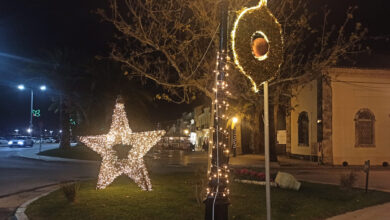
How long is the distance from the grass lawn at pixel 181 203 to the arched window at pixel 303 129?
17212 millimetres

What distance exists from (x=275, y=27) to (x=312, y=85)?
77.3 ft

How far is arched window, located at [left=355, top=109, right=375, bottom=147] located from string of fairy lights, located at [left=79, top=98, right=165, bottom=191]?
64.1 ft

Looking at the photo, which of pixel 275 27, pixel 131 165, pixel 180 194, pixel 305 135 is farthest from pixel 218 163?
pixel 305 135

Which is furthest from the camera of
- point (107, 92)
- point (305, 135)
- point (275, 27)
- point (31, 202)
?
point (107, 92)

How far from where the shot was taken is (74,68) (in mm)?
34188

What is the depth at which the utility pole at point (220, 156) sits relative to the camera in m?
6.26

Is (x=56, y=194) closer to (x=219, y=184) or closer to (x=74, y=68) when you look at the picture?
(x=219, y=184)

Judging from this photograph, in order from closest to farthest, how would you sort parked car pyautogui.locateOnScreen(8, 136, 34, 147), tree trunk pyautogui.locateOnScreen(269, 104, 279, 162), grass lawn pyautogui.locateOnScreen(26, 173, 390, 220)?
grass lawn pyautogui.locateOnScreen(26, 173, 390, 220) < tree trunk pyautogui.locateOnScreen(269, 104, 279, 162) < parked car pyautogui.locateOnScreen(8, 136, 34, 147)

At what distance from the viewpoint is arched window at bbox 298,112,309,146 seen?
30.4 metres

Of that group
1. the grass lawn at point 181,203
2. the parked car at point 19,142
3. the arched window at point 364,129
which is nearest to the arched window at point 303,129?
the arched window at point 364,129

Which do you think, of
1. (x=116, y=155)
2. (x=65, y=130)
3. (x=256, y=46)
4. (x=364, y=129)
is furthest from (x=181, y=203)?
(x=65, y=130)

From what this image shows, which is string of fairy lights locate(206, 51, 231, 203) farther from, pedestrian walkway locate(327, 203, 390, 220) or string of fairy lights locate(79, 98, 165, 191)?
string of fairy lights locate(79, 98, 165, 191)

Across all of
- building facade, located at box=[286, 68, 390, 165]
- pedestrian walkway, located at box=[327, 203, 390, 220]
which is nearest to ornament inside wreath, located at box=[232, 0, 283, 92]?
pedestrian walkway, located at box=[327, 203, 390, 220]

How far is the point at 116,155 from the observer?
12562 millimetres
